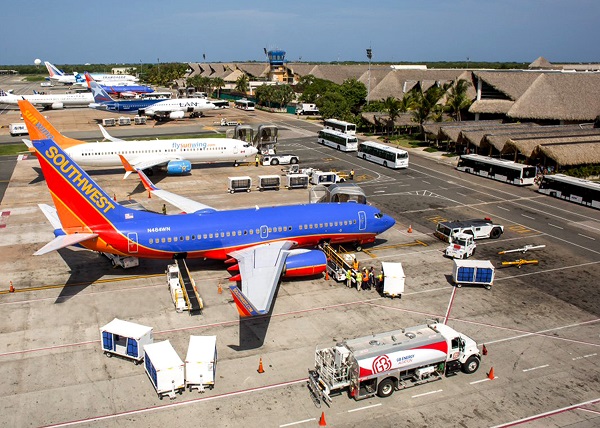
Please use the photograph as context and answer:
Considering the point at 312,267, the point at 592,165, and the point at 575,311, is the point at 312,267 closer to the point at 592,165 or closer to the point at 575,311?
the point at 575,311

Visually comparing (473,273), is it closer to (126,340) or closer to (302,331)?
(302,331)

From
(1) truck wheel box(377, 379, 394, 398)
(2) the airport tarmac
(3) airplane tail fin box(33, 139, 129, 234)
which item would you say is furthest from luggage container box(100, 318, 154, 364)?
(1) truck wheel box(377, 379, 394, 398)

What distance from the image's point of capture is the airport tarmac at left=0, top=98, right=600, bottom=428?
953 inches

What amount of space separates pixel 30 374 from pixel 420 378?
21.3 meters

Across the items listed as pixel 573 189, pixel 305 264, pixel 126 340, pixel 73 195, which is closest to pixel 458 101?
pixel 573 189

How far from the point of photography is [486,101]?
358 ft

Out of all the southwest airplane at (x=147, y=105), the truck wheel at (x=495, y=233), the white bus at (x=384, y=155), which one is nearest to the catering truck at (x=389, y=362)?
the truck wheel at (x=495, y=233)

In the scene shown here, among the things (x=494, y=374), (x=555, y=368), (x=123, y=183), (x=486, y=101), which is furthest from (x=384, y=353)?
(x=486, y=101)

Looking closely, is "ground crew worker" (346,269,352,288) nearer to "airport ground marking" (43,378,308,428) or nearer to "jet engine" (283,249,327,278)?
"jet engine" (283,249,327,278)

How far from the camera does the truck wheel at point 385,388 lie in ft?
82.1

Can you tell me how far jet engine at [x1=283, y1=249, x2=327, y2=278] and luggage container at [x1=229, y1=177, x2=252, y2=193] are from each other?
92.6ft

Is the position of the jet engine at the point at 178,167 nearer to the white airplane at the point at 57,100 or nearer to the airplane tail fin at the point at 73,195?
the airplane tail fin at the point at 73,195

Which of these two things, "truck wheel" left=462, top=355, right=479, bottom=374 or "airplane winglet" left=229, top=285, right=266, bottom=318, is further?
"airplane winglet" left=229, top=285, right=266, bottom=318

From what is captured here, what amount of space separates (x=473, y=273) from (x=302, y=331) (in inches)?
589
